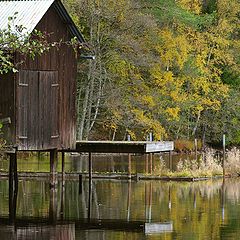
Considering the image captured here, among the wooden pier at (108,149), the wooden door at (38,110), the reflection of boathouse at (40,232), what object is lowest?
the reflection of boathouse at (40,232)

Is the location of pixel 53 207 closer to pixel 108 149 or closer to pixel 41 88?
pixel 41 88

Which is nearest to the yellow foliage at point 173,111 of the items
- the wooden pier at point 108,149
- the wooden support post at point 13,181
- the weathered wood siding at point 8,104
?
the wooden pier at point 108,149

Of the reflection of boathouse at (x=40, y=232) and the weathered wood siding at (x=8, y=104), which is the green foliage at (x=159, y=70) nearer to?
the weathered wood siding at (x=8, y=104)

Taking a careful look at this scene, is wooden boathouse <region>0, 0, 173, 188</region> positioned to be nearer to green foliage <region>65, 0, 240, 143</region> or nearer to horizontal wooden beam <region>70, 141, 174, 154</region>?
horizontal wooden beam <region>70, 141, 174, 154</region>

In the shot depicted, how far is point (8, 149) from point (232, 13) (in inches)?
1385

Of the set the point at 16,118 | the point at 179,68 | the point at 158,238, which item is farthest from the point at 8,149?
the point at 179,68

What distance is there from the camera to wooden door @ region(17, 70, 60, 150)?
2634cm

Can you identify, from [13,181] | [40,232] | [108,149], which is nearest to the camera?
[40,232]

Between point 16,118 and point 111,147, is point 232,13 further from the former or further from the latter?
point 16,118

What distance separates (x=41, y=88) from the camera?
27.0 m

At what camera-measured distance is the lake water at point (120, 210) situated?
59.6 ft

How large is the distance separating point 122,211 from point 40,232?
424cm

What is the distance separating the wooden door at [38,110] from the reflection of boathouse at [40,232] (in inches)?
293

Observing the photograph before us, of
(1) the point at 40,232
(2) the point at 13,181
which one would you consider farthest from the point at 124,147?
(1) the point at 40,232
